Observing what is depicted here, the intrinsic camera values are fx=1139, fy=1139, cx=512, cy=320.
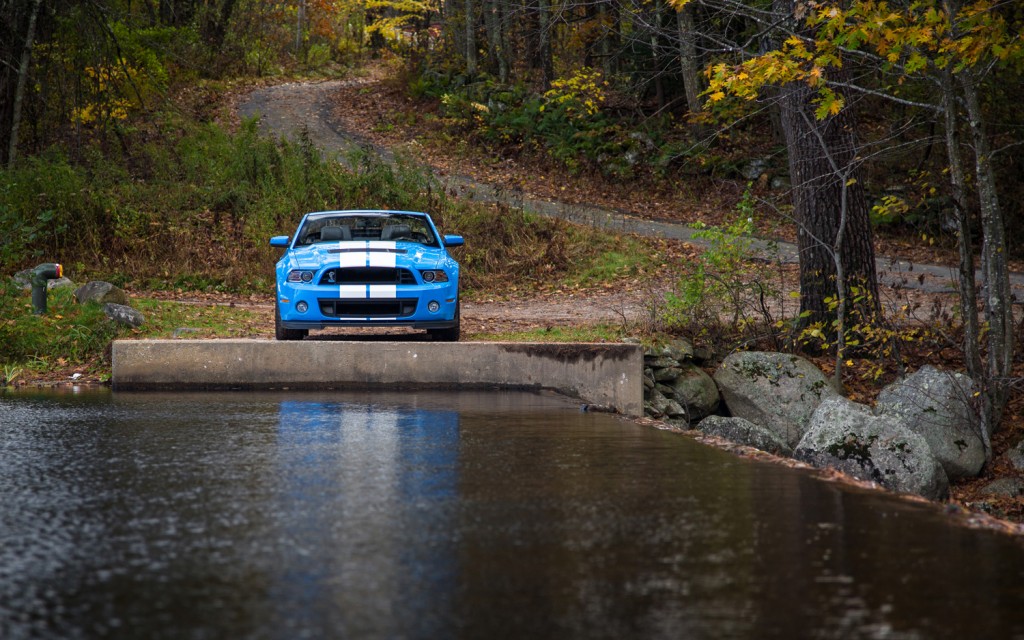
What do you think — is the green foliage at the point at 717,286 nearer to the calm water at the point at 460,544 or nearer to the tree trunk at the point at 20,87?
the calm water at the point at 460,544

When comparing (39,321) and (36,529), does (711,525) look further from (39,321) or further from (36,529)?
(39,321)

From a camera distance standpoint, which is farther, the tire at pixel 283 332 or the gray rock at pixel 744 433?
the tire at pixel 283 332

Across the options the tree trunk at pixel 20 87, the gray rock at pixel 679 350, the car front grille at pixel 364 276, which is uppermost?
the tree trunk at pixel 20 87

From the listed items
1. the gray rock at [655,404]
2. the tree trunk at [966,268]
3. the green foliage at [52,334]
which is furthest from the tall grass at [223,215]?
the tree trunk at [966,268]

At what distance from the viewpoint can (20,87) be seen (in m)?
23.2

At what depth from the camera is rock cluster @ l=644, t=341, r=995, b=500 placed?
353 inches

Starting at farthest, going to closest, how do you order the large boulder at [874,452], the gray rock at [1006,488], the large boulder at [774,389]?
the large boulder at [774,389], the gray rock at [1006,488], the large boulder at [874,452]

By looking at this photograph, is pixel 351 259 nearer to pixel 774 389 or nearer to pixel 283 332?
pixel 283 332

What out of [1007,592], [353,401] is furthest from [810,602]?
[353,401]

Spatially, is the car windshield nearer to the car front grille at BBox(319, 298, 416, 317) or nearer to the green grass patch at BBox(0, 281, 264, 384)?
the car front grille at BBox(319, 298, 416, 317)

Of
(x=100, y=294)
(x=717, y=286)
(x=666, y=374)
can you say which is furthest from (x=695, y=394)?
(x=100, y=294)

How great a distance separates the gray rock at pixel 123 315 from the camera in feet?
46.3

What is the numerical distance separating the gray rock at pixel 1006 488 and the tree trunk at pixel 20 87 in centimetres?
1909

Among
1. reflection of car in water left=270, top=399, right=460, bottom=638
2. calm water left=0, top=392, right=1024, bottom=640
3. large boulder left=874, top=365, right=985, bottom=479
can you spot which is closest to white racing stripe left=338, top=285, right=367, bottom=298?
reflection of car in water left=270, top=399, right=460, bottom=638
